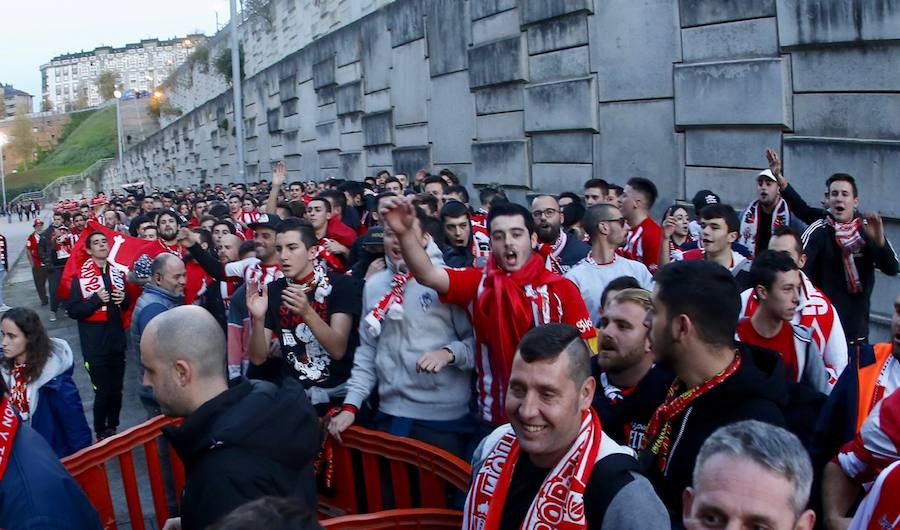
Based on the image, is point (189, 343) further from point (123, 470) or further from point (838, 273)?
point (838, 273)

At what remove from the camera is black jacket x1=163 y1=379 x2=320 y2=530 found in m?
2.71

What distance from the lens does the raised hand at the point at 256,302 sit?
4.68 m

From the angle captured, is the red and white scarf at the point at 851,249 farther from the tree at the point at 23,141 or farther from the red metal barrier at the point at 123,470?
the tree at the point at 23,141

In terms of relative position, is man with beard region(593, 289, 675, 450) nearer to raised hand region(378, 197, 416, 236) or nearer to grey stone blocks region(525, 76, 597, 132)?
raised hand region(378, 197, 416, 236)

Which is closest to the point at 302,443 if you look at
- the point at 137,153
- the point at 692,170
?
the point at 692,170

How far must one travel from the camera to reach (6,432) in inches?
124

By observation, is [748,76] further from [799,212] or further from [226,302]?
[226,302]

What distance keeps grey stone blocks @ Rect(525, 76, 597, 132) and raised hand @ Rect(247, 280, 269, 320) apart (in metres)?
7.56

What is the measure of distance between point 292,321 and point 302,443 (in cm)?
192

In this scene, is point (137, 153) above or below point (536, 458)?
above

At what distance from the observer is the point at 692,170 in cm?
995

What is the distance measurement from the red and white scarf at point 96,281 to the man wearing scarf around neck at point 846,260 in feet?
17.7

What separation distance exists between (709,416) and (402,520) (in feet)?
3.70

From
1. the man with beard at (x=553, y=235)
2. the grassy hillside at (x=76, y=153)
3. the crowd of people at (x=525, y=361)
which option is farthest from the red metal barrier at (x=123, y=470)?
the grassy hillside at (x=76, y=153)
